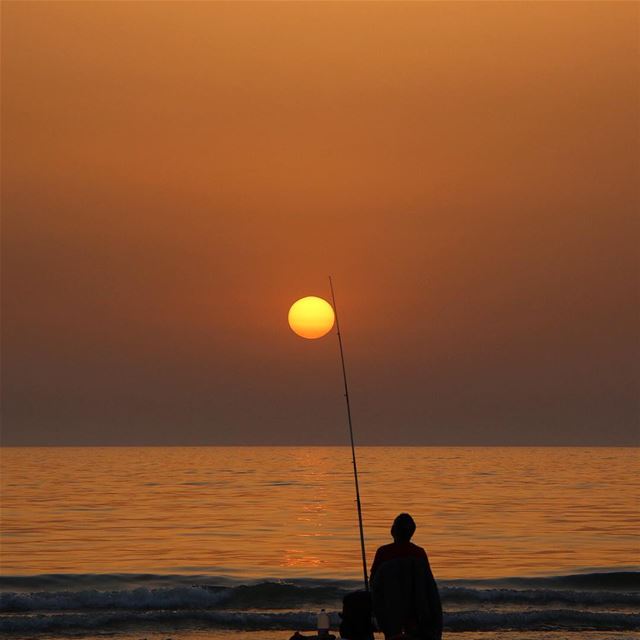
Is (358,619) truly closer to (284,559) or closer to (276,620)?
(276,620)

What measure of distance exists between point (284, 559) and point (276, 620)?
7.03 m

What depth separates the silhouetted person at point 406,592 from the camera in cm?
773

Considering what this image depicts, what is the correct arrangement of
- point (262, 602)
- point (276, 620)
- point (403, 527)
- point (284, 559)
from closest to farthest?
point (403, 527), point (276, 620), point (262, 602), point (284, 559)

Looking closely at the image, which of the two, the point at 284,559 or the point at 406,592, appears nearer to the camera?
the point at 406,592

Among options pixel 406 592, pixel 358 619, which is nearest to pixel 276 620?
pixel 358 619

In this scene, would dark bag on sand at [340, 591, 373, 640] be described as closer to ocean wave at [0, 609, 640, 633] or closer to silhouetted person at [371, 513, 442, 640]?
silhouetted person at [371, 513, 442, 640]

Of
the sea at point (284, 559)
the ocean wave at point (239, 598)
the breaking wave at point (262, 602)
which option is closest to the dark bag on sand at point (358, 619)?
the sea at point (284, 559)

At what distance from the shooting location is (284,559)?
23812 mm

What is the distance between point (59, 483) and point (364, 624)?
150 ft

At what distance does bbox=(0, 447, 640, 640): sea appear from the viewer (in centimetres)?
1659

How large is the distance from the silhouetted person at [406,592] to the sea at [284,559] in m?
7.82

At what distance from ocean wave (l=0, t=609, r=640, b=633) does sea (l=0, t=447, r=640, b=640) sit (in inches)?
1.4

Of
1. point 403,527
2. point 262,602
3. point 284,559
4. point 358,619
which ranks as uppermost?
point 284,559

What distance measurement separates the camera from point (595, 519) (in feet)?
109
